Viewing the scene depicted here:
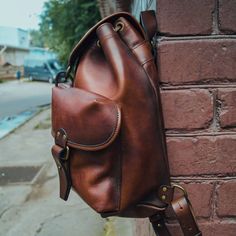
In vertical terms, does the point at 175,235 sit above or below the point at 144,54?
below

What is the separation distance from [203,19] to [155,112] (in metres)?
0.25

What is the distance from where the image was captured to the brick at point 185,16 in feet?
2.50

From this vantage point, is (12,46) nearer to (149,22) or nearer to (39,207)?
(39,207)

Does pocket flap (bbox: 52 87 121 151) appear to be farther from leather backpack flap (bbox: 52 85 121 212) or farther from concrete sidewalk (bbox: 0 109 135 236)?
concrete sidewalk (bbox: 0 109 135 236)

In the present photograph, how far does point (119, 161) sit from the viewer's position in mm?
727

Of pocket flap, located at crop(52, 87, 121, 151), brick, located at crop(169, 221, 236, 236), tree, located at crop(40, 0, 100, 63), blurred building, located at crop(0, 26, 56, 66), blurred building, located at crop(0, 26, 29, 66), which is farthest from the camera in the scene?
blurred building, located at crop(0, 26, 29, 66)

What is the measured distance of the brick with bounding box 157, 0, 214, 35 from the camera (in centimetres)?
76

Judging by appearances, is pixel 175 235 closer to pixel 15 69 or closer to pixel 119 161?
pixel 119 161

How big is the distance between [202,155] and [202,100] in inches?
5.7

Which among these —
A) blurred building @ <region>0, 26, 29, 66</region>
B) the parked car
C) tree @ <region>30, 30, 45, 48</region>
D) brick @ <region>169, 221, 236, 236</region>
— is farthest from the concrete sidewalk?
tree @ <region>30, 30, 45, 48</region>

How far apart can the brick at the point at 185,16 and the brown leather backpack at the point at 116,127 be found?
33mm

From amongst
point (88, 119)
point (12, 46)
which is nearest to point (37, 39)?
point (12, 46)

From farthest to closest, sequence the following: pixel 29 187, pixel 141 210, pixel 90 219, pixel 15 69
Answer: pixel 15 69
pixel 29 187
pixel 90 219
pixel 141 210

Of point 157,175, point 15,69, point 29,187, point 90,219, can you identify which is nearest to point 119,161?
point 157,175
